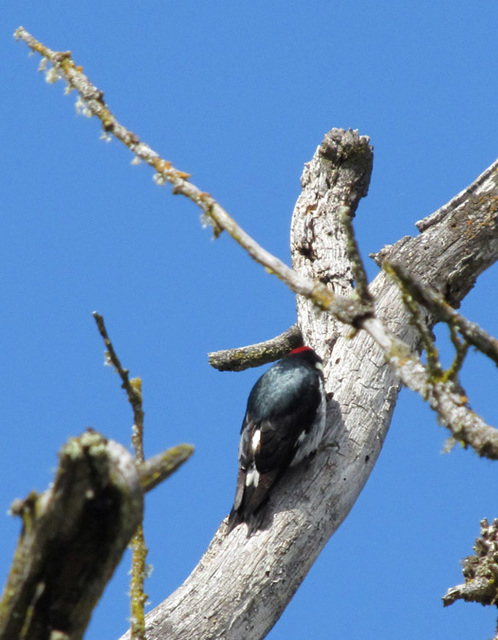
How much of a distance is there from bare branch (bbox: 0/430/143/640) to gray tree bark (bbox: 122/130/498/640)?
Result: 2293 millimetres

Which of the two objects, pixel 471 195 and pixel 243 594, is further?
pixel 471 195

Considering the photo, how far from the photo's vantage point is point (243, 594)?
4207 mm

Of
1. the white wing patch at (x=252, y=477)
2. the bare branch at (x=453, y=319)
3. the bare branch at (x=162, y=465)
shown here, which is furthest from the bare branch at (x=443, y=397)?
the white wing patch at (x=252, y=477)

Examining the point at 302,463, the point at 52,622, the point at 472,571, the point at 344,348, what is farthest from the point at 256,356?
the point at 52,622

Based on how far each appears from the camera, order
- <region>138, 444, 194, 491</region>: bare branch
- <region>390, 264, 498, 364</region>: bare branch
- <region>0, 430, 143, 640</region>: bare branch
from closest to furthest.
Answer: <region>0, 430, 143, 640</region>: bare branch, <region>138, 444, 194, 491</region>: bare branch, <region>390, 264, 498, 364</region>: bare branch

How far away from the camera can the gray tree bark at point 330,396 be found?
4211 millimetres

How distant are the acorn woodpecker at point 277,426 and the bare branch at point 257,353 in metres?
0.80

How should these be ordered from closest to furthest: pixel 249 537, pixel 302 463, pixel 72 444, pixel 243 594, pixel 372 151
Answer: pixel 72 444
pixel 243 594
pixel 249 537
pixel 302 463
pixel 372 151

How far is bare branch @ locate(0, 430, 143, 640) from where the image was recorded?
5.98ft

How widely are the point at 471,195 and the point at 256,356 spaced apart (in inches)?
75.5

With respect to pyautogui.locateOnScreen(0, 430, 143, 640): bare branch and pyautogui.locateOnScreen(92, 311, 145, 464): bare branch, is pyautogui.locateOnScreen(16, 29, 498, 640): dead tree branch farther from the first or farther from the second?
pyautogui.locateOnScreen(0, 430, 143, 640): bare branch

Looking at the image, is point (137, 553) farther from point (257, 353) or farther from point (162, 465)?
point (257, 353)

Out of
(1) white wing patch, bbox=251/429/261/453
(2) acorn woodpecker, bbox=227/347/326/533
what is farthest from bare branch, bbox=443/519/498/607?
(1) white wing patch, bbox=251/429/261/453

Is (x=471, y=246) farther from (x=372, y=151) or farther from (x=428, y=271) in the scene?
(x=372, y=151)
